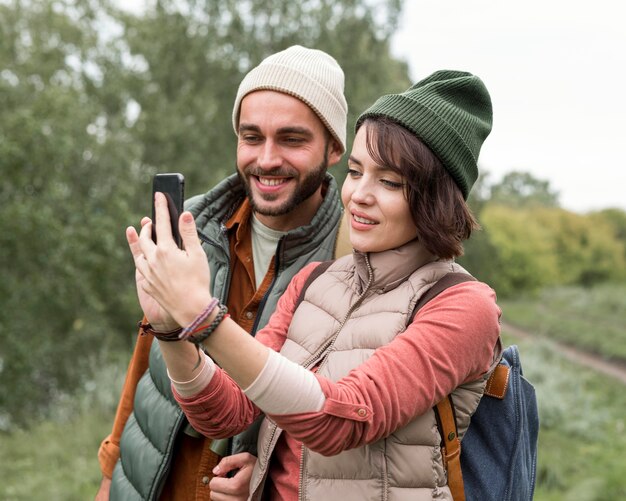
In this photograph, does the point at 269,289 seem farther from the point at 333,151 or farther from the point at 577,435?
the point at 577,435

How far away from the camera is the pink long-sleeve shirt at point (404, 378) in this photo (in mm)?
1444

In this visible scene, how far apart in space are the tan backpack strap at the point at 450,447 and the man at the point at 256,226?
778mm

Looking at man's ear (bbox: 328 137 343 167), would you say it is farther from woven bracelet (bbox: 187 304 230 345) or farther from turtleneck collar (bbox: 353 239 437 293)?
woven bracelet (bbox: 187 304 230 345)

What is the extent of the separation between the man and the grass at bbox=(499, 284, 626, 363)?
14644 mm

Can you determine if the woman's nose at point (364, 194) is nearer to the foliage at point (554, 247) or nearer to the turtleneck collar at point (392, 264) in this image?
the turtleneck collar at point (392, 264)

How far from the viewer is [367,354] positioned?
1609 mm

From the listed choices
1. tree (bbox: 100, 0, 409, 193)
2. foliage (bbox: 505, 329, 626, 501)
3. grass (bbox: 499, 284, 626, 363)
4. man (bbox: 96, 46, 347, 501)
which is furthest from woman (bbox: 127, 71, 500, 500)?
grass (bbox: 499, 284, 626, 363)

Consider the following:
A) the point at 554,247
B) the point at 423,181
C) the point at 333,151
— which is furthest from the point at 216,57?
the point at 554,247

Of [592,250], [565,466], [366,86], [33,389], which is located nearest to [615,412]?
[565,466]

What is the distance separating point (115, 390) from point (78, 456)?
1.87 meters

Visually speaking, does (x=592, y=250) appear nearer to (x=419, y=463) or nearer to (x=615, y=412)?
(x=615, y=412)

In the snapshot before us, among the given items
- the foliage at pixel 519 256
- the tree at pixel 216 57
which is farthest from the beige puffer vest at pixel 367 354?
the foliage at pixel 519 256

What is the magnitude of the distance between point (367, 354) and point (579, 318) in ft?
74.5

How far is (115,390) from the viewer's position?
8766 millimetres
